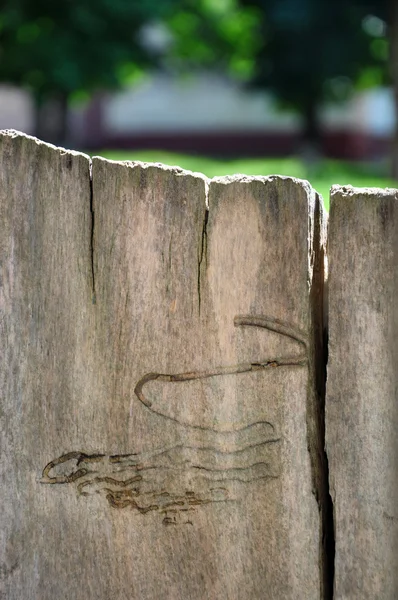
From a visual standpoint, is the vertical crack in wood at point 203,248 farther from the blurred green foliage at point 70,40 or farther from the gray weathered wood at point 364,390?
the blurred green foliage at point 70,40

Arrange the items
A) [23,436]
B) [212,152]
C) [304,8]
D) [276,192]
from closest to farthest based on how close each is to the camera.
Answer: [276,192], [23,436], [304,8], [212,152]

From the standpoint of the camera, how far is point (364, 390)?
159cm

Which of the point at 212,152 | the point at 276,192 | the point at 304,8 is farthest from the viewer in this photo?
the point at 212,152

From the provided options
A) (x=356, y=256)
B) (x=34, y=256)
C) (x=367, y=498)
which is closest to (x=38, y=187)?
(x=34, y=256)

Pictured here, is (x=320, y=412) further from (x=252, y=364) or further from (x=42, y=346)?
(x=42, y=346)

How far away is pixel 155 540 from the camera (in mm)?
1669

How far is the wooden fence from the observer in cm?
158

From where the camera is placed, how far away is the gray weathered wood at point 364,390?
1.56 m

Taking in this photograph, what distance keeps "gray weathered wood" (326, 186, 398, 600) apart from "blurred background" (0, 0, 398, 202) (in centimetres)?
628

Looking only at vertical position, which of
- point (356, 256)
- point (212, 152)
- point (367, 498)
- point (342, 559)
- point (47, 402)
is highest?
point (212, 152)

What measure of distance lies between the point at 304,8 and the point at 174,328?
1792 cm

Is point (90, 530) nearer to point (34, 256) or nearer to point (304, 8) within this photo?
point (34, 256)

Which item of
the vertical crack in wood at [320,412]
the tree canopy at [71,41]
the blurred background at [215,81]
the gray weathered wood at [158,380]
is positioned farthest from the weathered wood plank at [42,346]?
the tree canopy at [71,41]

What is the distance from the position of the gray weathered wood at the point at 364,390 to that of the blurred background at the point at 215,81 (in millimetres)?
6283
